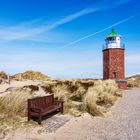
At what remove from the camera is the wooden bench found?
8268mm

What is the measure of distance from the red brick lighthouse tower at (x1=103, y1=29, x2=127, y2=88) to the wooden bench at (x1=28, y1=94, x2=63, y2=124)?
64.2 feet

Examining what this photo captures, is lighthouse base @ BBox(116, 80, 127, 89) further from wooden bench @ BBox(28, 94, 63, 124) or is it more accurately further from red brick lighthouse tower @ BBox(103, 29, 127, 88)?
wooden bench @ BBox(28, 94, 63, 124)

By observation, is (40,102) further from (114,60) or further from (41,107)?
(114,60)

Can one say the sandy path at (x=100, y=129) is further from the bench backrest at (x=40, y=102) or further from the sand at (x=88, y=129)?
the bench backrest at (x=40, y=102)

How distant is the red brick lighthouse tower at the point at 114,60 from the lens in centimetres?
2917

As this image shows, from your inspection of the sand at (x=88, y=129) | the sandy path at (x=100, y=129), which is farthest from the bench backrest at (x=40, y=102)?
the sandy path at (x=100, y=129)

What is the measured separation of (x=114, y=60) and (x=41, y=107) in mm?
20909

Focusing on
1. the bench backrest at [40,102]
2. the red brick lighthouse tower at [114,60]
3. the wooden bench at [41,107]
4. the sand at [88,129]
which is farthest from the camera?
the red brick lighthouse tower at [114,60]

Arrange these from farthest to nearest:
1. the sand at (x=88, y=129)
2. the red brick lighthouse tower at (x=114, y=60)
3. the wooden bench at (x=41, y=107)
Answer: the red brick lighthouse tower at (x=114, y=60) → the wooden bench at (x=41, y=107) → the sand at (x=88, y=129)

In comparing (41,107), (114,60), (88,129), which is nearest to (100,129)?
(88,129)

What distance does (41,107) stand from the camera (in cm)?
939

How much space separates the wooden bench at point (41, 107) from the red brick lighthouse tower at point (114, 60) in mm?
19581

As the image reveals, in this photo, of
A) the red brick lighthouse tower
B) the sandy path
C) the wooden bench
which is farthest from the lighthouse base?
the wooden bench

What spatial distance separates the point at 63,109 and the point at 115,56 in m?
19.7
